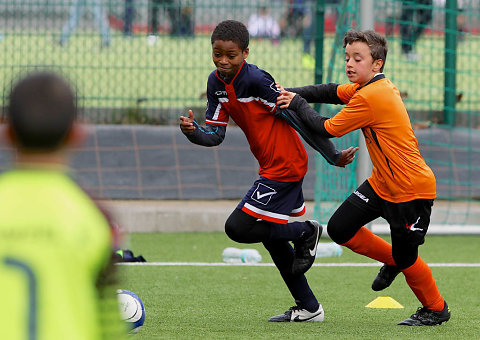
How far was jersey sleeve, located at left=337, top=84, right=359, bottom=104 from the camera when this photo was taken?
564cm

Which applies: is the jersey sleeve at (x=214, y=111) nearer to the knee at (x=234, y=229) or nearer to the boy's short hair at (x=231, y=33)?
the boy's short hair at (x=231, y=33)

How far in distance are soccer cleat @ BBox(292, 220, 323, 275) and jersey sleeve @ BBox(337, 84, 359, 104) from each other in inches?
30.2

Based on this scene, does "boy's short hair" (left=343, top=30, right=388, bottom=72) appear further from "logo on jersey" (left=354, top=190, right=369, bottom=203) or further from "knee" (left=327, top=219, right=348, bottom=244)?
"knee" (left=327, top=219, right=348, bottom=244)

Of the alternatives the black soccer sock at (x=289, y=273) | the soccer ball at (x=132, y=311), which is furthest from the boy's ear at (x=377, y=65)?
the soccer ball at (x=132, y=311)

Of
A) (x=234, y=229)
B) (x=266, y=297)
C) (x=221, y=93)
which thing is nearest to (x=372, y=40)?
(x=221, y=93)

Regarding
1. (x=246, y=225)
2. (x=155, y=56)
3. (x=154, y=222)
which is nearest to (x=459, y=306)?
(x=246, y=225)

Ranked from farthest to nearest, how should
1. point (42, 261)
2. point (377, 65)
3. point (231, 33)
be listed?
1. point (377, 65)
2. point (231, 33)
3. point (42, 261)

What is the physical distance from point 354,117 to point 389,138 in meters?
0.22

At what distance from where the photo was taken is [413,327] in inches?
214

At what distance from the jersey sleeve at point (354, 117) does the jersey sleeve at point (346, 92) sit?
26 cm

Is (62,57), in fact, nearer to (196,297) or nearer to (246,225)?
(196,297)

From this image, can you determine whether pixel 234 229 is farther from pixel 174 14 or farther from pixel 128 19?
pixel 128 19

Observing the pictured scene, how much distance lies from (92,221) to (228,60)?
327cm

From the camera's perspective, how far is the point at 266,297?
21.3ft
